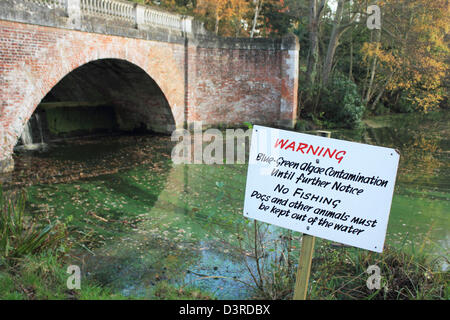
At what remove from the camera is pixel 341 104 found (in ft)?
63.3

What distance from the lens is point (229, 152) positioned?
13484 mm

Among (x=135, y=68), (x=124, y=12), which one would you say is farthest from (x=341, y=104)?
(x=124, y=12)

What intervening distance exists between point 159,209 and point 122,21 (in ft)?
25.8

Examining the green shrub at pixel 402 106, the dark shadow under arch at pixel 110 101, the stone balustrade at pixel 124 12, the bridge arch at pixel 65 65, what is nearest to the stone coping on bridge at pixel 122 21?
the stone balustrade at pixel 124 12

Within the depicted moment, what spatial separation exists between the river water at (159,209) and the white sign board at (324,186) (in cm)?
70

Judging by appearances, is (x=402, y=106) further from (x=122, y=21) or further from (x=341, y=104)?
(x=122, y=21)

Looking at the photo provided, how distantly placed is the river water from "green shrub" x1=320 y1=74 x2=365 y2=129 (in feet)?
15.9

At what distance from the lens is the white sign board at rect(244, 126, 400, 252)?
3076 mm

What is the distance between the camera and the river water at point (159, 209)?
533 centimetres

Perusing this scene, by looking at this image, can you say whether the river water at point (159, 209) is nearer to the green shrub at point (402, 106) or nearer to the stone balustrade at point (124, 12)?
the stone balustrade at point (124, 12)

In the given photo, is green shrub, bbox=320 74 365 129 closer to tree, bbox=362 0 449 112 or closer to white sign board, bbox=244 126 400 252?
tree, bbox=362 0 449 112

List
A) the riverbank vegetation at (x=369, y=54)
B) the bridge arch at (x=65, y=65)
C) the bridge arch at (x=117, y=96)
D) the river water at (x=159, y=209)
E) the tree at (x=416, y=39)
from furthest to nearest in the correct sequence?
the riverbank vegetation at (x=369, y=54)
the tree at (x=416, y=39)
the bridge arch at (x=117, y=96)
the bridge arch at (x=65, y=65)
the river water at (x=159, y=209)

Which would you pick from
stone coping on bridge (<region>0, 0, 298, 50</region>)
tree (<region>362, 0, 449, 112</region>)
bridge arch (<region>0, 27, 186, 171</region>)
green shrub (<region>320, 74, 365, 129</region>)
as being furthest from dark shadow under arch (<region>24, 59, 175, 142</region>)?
tree (<region>362, 0, 449, 112</region>)

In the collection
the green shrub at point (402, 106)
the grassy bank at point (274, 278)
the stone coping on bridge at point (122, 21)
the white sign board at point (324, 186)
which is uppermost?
the stone coping on bridge at point (122, 21)
